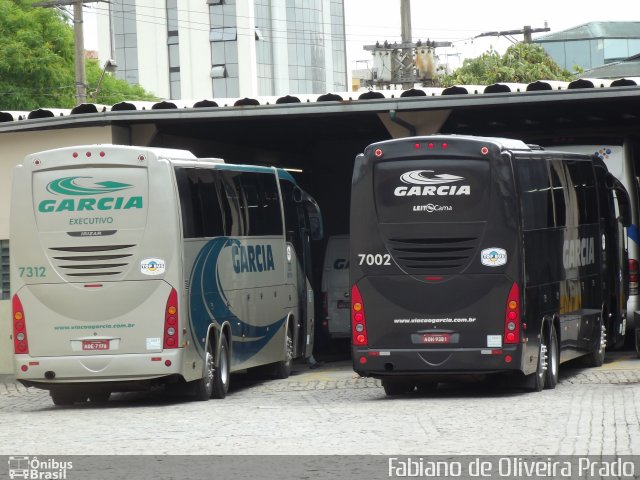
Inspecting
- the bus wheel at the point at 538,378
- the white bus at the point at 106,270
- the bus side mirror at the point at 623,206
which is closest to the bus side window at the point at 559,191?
the bus wheel at the point at 538,378

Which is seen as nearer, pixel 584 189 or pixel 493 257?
pixel 493 257

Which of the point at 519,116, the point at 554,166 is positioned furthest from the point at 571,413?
the point at 519,116

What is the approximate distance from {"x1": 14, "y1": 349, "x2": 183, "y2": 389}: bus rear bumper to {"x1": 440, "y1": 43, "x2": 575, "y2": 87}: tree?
49.4 m

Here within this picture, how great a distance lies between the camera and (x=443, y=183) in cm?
1789

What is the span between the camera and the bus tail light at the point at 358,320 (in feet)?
60.1

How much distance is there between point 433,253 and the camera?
712 inches

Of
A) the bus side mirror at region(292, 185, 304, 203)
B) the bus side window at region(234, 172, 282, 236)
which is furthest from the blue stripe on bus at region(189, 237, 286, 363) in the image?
the bus side mirror at region(292, 185, 304, 203)

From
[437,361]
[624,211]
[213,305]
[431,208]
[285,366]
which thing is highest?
[431,208]

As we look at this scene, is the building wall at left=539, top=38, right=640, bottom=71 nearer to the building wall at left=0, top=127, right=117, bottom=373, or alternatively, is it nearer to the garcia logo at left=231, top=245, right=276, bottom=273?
the building wall at left=0, top=127, right=117, bottom=373

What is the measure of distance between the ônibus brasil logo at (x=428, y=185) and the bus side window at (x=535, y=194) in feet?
2.53

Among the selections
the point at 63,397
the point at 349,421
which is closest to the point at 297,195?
the point at 63,397

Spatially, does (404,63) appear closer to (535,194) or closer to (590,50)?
(535,194)

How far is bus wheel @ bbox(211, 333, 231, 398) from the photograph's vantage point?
65.1ft

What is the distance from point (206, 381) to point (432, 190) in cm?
398
